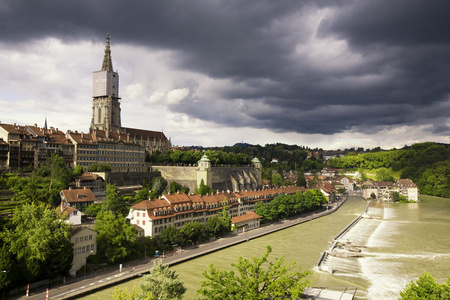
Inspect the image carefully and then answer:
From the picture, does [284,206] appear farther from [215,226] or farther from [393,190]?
[393,190]

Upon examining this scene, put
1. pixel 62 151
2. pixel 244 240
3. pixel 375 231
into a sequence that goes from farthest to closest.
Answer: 1. pixel 62 151
2. pixel 375 231
3. pixel 244 240

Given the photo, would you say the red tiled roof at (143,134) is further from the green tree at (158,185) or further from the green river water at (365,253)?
the green river water at (365,253)

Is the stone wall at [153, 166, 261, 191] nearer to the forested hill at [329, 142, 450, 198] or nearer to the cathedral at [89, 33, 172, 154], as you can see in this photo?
the cathedral at [89, 33, 172, 154]

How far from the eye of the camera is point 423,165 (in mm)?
148875

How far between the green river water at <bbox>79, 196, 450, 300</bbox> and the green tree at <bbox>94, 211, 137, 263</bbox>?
3918 millimetres

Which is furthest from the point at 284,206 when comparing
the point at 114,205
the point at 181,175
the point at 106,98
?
the point at 106,98

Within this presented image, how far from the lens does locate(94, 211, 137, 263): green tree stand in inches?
1436

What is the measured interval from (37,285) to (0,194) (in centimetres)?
2248

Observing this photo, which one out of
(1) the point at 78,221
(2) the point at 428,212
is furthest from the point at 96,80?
(2) the point at 428,212

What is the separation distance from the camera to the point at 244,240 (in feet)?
169

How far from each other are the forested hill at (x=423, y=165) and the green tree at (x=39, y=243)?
122 meters

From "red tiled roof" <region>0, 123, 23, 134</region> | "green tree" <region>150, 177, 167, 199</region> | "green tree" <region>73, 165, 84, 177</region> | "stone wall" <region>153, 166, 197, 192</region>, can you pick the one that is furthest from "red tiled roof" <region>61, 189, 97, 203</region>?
"stone wall" <region>153, 166, 197, 192</region>

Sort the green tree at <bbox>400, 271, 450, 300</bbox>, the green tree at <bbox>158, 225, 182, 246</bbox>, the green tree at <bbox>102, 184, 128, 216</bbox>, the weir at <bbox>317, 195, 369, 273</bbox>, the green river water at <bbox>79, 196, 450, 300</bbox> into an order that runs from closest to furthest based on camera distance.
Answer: the green tree at <bbox>400, 271, 450, 300</bbox>
the green river water at <bbox>79, 196, 450, 300</bbox>
the weir at <bbox>317, 195, 369, 273</bbox>
the green tree at <bbox>158, 225, 182, 246</bbox>
the green tree at <bbox>102, 184, 128, 216</bbox>

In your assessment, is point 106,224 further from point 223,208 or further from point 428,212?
point 428,212
